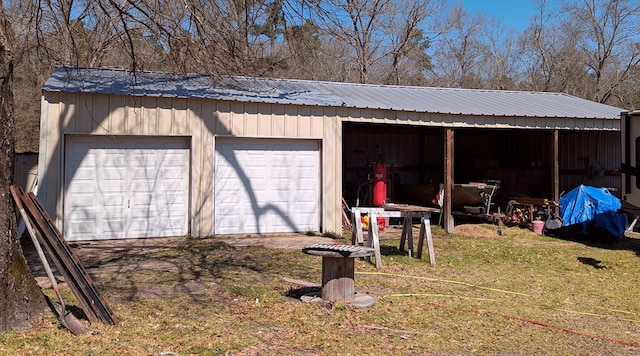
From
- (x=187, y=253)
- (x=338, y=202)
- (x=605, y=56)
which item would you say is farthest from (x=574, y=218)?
(x=605, y=56)

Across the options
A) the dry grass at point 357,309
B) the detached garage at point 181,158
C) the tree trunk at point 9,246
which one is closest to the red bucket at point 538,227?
the dry grass at point 357,309

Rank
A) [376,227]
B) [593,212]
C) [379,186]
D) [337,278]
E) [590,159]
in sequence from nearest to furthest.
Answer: [337,278] < [376,227] < [593,212] < [379,186] < [590,159]

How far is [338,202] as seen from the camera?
11656mm

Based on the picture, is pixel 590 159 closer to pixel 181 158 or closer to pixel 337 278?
pixel 181 158

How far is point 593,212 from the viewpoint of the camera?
11945 mm

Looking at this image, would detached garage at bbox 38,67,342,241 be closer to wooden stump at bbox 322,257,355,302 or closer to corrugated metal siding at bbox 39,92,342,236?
corrugated metal siding at bbox 39,92,342,236

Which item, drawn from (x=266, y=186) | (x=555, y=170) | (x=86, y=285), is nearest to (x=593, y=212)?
(x=555, y=170)

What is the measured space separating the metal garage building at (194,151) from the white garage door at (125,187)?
18 mm

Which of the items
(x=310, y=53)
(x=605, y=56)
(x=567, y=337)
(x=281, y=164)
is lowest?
(x=567, y=337)

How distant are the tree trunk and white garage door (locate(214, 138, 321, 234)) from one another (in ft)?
19.9

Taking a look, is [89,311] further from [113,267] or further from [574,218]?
[574,218]

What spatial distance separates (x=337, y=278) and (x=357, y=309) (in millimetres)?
380

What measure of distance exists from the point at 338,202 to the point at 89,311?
23.8 ft

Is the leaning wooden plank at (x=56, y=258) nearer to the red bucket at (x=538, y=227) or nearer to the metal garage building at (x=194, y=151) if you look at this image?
the metal garage building at (x=194, y=151)
